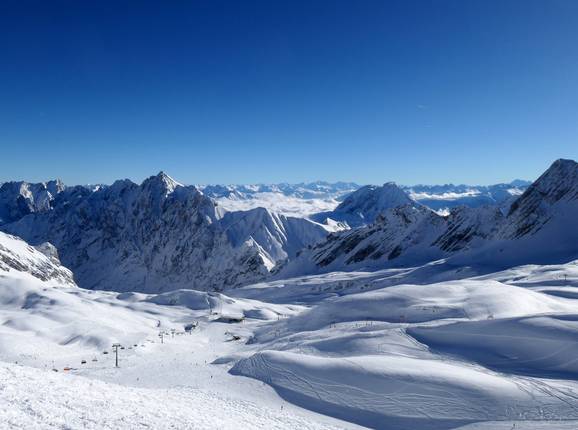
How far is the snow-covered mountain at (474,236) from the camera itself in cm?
10294

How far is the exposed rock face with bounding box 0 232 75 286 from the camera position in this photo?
152 metres

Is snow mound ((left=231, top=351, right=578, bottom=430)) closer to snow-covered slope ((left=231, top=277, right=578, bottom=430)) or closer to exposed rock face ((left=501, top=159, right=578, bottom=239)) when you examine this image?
snow-covered slope ((left=231, top=277, right=578, bottom=430))

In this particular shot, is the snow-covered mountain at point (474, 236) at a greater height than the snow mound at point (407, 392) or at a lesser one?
greater

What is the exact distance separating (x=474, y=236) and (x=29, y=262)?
573ft

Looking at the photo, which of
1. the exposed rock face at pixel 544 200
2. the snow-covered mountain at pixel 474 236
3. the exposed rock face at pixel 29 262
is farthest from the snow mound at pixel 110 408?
the exposed rock face at pixel 29 262

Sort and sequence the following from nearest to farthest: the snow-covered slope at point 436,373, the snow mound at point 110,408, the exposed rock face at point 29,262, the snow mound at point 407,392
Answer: the snow mound at point 110,408
the snow mound at point 407,392
the snow-covered slope at point 436,373
the exposed rock face at point 29,262

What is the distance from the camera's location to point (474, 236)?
12475cm

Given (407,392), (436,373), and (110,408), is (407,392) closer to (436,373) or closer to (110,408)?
(436,373)

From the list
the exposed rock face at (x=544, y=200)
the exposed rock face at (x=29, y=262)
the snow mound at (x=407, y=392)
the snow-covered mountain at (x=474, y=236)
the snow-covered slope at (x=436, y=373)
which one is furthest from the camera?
A: the exposed rock face at (x=29, y=262)

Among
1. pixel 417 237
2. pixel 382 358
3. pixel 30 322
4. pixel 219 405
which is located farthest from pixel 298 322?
pixel 417 237

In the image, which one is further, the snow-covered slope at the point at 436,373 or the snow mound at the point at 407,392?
the snow-covered slope at the point at 436,373

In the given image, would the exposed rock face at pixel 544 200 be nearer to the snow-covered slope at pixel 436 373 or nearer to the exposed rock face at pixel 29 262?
the snow-covered slope at pixel 436 373

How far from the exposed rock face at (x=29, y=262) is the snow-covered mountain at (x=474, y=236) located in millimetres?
101581

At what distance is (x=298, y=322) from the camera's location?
58.6 meters
